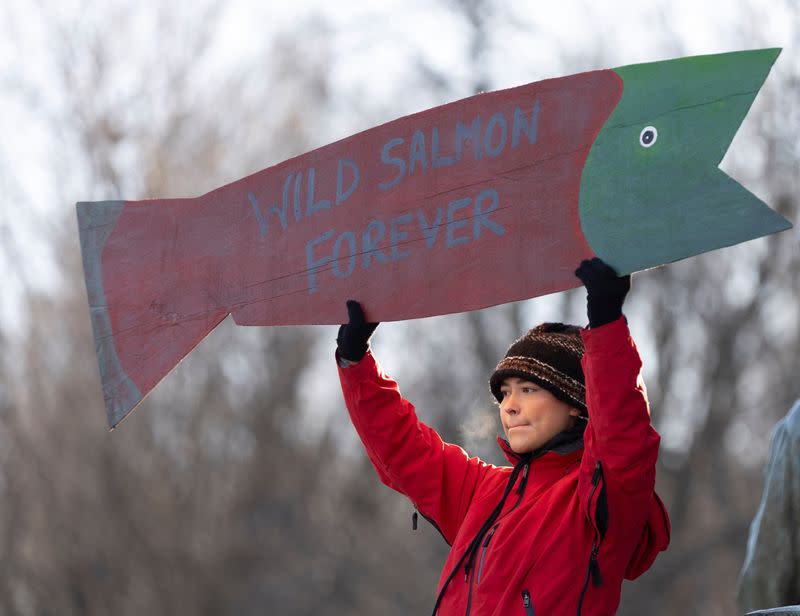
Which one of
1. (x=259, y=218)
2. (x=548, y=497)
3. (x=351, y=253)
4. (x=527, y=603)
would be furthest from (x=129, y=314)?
(x=527, y=603)

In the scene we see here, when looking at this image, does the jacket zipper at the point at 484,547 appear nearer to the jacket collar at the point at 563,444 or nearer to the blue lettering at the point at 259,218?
the jacket collar at the point at 563,444

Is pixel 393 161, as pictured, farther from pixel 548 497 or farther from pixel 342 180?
pixel 548 497

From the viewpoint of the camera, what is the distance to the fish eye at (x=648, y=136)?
2482 mm

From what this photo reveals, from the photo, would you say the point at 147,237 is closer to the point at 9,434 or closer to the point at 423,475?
the point at 423,475

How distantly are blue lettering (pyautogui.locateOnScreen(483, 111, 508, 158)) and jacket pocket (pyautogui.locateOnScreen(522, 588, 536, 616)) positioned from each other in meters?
0.95

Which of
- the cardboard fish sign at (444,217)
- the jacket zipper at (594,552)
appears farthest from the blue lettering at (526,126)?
the jacket zipper at (594,552)

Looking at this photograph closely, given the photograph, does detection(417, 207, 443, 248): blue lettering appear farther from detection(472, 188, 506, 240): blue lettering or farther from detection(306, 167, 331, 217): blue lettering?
detection(306, 167, 331, 217): blue lettering

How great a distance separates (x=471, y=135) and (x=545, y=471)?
0.78m

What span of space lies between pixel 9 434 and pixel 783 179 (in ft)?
23.0

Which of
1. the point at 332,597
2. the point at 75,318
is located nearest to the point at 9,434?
the point at 75,318

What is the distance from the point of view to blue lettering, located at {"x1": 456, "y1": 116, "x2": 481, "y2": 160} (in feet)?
9.16

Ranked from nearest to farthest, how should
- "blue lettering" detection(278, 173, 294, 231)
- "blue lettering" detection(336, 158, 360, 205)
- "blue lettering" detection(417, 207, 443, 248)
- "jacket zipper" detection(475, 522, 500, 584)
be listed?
"jacket zipper" detection(475, 522, 500, 584) → "blue lettering" detection(417, 207, 443, 248) → "blue lettering" detection(336, 158, 360, 205) → "blue lettering" detection(278, 173, 294, 231)

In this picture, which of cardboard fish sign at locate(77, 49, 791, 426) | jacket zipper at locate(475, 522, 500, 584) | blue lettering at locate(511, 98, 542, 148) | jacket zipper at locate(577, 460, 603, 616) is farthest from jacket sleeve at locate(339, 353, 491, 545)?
blue lettering at locate(511, 98, 542, 148)

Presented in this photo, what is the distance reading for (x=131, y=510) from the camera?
36.0 ft
